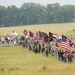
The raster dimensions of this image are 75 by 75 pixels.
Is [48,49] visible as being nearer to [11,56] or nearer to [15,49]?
[11,56]

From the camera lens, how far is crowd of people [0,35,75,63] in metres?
36.3

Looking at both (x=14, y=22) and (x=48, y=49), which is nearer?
(x=48, y=49)

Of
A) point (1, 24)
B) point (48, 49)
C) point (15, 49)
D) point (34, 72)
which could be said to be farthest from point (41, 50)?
point (1, 24)

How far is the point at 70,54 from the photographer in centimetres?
3600

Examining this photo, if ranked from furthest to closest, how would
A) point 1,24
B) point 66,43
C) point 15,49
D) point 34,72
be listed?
1. point 1,24
2. point 15,49
3. point 66,43
4. point 34,72

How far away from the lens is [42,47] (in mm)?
42625

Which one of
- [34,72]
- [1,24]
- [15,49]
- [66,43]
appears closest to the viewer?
[34,72]

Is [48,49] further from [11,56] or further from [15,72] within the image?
[15,72]

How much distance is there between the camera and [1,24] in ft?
620

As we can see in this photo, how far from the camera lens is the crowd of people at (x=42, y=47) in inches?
1430

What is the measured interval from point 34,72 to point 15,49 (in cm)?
2221

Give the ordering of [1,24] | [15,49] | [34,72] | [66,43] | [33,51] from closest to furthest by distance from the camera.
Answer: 1. [34,72]
2. [66,43]
3. [33,51]
4. [15,49]
5. [1,24]

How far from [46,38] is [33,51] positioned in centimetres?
385

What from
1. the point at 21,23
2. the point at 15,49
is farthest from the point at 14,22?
the point at 15,49
